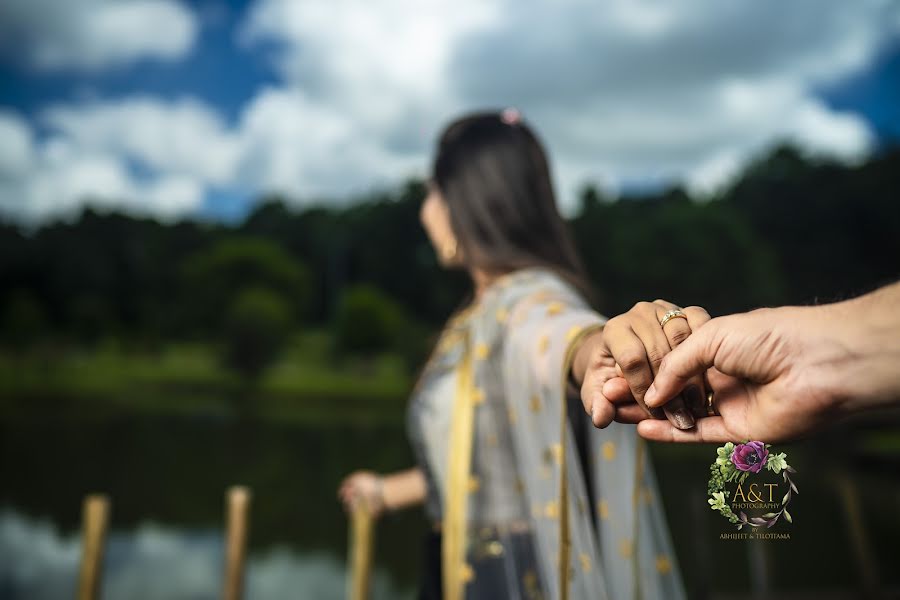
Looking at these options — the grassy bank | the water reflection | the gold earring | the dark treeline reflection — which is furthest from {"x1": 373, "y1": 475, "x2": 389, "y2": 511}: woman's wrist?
the grassy bank

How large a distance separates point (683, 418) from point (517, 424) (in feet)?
0.74

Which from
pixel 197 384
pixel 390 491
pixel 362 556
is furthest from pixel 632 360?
pixel 197 384

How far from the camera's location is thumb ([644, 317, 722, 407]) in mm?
223

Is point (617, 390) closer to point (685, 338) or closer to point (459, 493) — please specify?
point (685, 338)

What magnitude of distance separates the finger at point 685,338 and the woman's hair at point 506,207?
1.00 feet

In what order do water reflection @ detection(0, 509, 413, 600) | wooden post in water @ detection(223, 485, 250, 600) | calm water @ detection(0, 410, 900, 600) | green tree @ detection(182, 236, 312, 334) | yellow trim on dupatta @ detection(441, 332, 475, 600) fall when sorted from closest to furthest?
1. yellow trim on dupatta @ detection(441, 332, 475, 600)
2. wooden post in water @ detection(223, 485, 250, 600)
3. water reflection @ detection(0, 509, 413, 600)
4. calm water @ detection(0, 410, 900, 600)
5. green tree @ detection(182, 236, 312, 334)

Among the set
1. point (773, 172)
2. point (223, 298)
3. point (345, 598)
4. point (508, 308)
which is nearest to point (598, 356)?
point (508, 308)

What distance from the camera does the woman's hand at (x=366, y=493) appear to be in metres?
0.75

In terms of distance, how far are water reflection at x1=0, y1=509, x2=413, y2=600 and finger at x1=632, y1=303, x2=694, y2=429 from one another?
14.9 ft

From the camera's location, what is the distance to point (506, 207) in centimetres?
56

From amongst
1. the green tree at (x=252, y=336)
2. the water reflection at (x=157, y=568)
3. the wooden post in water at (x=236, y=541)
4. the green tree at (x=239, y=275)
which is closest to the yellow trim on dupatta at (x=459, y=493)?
the wooden post in water at (x=236, y=541)

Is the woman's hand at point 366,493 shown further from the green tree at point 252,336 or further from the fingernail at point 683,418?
the green tree at point 252,336

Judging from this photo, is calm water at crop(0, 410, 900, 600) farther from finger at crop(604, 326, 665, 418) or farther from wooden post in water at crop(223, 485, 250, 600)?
finger at crop(604, 326, 665, 418)

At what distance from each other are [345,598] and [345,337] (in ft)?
8.15
